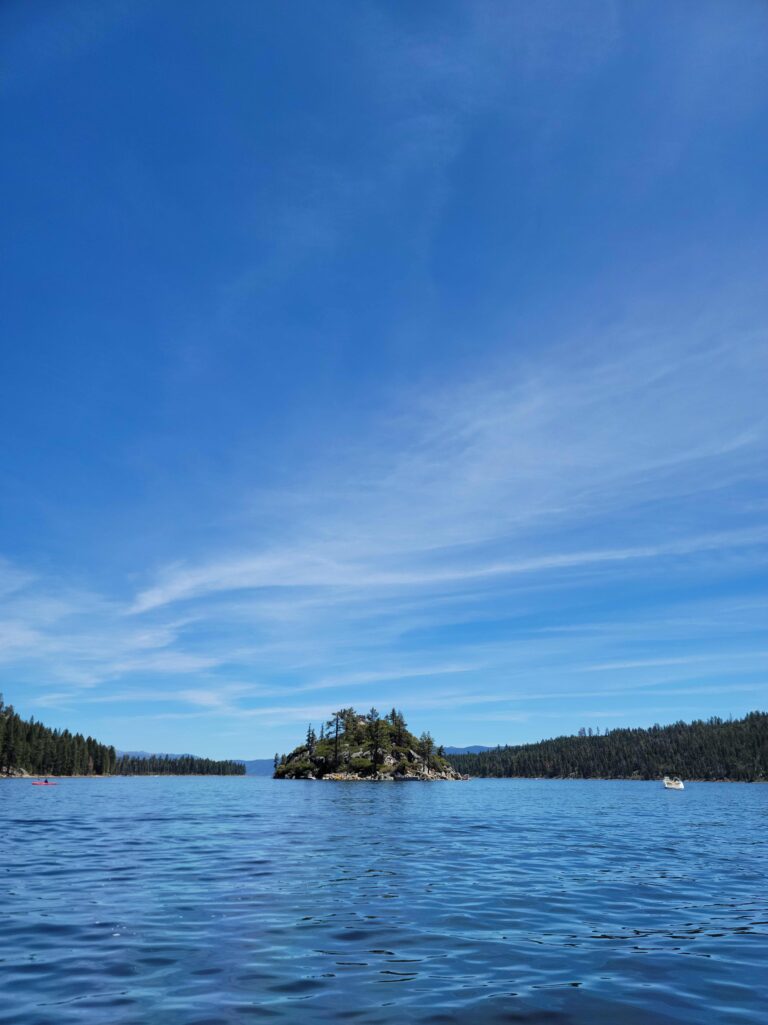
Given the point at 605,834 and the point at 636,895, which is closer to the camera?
the point at 636,895

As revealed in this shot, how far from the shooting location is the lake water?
10.3 m

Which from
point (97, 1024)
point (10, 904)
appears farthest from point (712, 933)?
point (10, 904)

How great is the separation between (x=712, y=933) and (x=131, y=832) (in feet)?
108

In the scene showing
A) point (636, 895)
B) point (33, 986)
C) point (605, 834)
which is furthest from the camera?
point (605, 834)

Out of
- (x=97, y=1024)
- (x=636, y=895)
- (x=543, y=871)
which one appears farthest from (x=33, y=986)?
(x=543, y=871)

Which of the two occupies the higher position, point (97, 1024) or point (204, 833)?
point (97, 1024)

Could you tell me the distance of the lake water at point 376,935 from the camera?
1028 centimetres

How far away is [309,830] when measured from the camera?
4119cm

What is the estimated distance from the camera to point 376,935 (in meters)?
14.7

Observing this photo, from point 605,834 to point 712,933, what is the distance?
2825 centimetres

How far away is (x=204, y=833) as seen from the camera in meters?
36.9

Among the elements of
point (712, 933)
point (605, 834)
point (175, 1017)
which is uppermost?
point (175, 1017)

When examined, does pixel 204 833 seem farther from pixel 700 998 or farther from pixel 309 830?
pixel 700 998

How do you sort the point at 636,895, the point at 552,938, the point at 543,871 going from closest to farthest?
the point at 552,938, the point at 636,895, the point at 543,871
